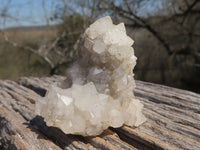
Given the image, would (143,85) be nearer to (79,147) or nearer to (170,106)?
(170,106)

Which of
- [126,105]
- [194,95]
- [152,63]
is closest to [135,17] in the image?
[152,63]

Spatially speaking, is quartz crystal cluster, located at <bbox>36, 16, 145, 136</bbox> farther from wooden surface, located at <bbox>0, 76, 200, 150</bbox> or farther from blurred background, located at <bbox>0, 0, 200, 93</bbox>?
blurred background, located at <bbox>0, 0, 200, 93</bbox>

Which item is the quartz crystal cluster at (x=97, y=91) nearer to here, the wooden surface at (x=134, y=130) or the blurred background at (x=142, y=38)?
the wooden surface at (x=134, y=130)

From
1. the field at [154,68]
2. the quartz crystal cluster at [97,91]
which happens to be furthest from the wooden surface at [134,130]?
the field at [154,68]

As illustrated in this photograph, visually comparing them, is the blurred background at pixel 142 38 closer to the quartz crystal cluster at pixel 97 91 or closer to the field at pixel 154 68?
the field at pixel 154 68

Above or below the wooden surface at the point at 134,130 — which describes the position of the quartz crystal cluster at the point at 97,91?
above

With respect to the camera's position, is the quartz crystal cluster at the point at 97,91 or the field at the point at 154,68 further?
the field at the point at 154,68
